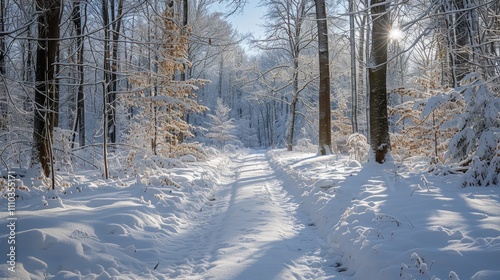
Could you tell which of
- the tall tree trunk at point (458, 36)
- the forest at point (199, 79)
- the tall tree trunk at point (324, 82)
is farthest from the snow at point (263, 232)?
the tall tree trunk at point (324, 82)

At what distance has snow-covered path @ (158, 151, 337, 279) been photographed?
3297 millimetres

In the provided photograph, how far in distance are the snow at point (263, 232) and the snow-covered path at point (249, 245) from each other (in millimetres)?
19

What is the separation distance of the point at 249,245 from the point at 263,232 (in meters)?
0.56

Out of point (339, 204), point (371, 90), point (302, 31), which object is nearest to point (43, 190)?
point (339, 204)

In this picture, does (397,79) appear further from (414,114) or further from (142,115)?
(142,115)

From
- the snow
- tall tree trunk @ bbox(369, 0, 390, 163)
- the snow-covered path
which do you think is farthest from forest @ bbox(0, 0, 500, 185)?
the snow-covered path

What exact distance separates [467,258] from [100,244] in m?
4.17

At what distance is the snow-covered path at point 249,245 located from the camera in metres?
3.30

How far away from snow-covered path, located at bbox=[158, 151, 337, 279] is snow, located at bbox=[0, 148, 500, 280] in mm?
19

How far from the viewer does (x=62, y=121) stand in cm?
3691

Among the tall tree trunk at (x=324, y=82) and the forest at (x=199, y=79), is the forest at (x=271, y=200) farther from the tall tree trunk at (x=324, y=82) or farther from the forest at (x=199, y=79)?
the tall tree trunk at (x=324, y=82)

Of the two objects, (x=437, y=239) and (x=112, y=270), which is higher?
(x=437, y=239)

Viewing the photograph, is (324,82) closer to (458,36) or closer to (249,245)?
(458,36)

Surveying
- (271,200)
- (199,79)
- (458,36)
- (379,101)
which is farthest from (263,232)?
(199,79)
